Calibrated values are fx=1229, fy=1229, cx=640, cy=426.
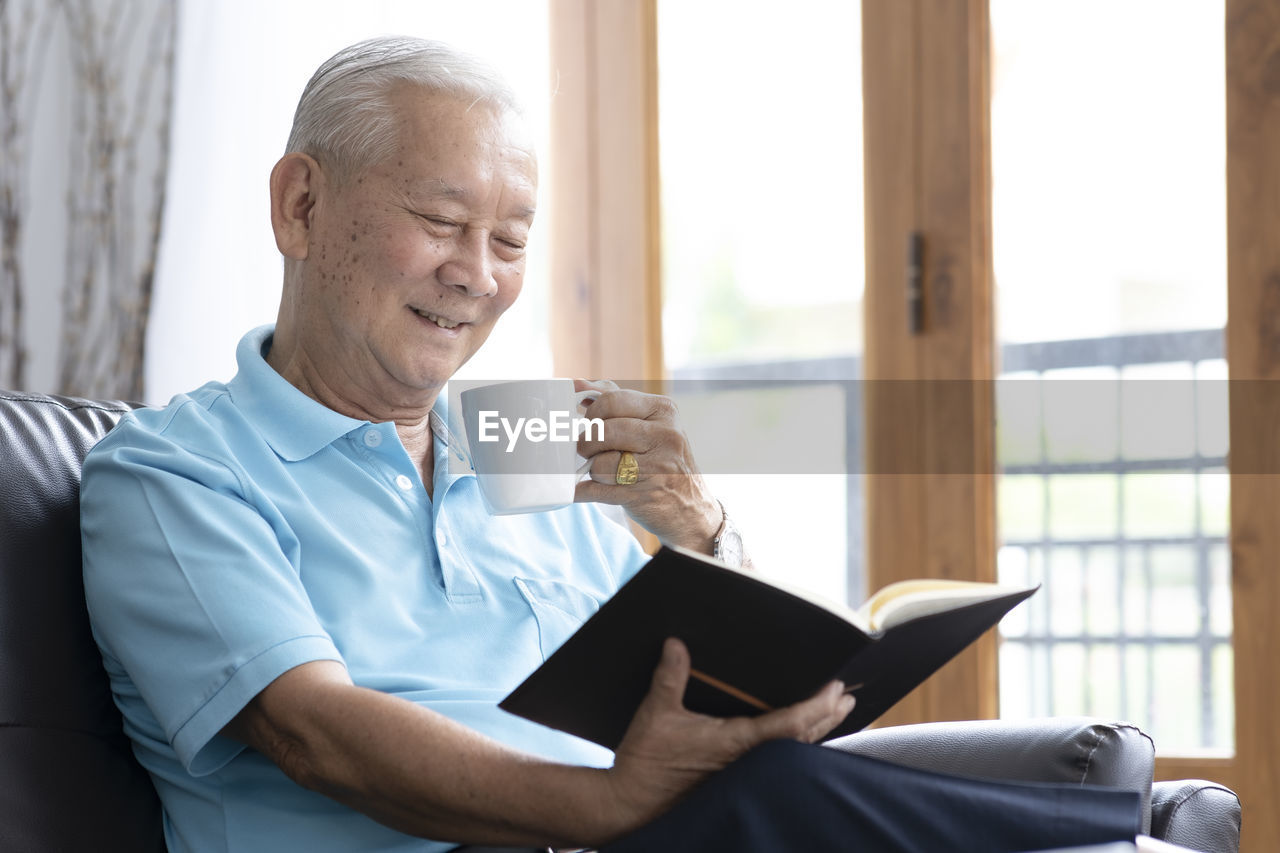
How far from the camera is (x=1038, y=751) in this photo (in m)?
1.14

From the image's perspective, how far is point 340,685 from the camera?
935 millimetres

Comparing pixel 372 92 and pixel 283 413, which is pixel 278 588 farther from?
pixel 372 92

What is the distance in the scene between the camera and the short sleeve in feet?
3.09

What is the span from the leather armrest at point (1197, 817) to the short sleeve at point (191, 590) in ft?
2.47

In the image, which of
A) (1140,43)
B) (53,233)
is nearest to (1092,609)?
(1140,43)

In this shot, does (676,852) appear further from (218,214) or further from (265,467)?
(218,214)

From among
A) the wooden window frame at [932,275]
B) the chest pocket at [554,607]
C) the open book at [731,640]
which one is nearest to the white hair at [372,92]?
the chest pocket at [554,607]

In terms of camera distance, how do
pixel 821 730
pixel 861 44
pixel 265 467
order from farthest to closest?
pixel 861 44 → pixel 265 467 → pixel 821 730

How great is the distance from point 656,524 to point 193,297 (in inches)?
56.4

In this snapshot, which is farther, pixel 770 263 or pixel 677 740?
pixel 770 263

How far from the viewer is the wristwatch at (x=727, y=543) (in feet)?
4.34

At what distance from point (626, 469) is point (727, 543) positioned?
0.17m

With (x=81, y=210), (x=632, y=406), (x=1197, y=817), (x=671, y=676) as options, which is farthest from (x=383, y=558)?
(x=81, y=210)

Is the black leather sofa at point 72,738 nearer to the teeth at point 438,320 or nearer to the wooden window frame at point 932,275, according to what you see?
the teeth at point 438,320
